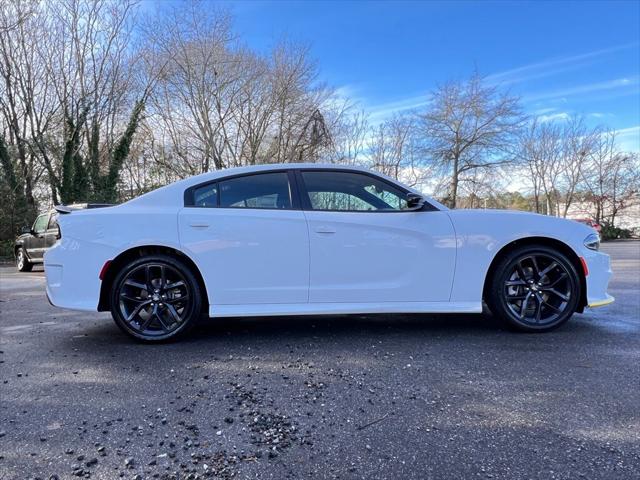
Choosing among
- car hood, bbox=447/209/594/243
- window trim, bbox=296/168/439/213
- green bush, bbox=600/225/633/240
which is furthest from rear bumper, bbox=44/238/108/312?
green bush, bbox=600/225/633/240

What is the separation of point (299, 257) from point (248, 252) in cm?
42

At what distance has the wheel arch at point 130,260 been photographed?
3.31m

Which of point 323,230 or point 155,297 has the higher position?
point 323,230

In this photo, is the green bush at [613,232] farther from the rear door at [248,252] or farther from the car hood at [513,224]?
the rear door at [248,252]

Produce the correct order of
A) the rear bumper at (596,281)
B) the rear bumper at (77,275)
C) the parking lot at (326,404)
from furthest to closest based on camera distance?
1. the rear bumper at (596,281)
2. the rear bumper at (77,275)
3. the parking lot at (326,404)

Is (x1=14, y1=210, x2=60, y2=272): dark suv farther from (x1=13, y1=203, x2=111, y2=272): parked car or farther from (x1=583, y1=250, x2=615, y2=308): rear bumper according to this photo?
(x1=583, y1=250, x2=615, y2=308): rear bumper

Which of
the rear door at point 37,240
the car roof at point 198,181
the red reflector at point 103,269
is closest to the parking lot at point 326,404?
the red reflector at point 103,269

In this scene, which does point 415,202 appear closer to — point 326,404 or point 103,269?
point 326,404

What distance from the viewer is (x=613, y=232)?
80.0 ft

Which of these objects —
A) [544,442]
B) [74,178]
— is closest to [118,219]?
[544,442]

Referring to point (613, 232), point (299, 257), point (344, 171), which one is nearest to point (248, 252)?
point (299, 257)

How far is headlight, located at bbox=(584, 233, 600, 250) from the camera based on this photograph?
355 cm

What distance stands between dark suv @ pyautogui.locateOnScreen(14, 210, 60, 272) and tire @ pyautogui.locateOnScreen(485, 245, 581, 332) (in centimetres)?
1036

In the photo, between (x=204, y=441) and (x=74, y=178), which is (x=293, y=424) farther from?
Result: (x=74, y=178)
